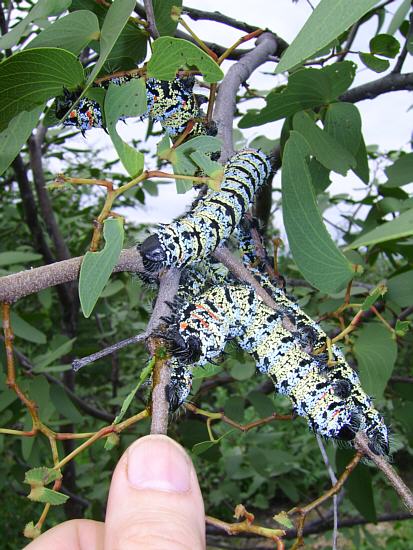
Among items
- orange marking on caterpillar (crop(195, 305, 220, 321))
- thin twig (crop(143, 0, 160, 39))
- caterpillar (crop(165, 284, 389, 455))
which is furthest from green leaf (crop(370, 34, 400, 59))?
orange marking on caterpillar (crop(195, 305, 220, 321))

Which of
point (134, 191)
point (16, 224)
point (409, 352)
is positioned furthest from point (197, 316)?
point (409, 352)

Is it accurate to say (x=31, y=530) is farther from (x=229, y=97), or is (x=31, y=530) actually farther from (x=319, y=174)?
(x=319, y=174)

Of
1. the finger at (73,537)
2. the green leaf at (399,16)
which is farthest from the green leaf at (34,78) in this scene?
the green leaf at (399,16)

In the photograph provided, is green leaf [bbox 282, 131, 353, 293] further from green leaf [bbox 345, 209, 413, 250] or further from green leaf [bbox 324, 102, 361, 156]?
green leaf [bbox 324, 102, 361, 156]

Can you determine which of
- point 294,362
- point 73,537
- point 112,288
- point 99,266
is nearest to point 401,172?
point 294,362

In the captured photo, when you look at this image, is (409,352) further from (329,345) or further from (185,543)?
(185,543)
